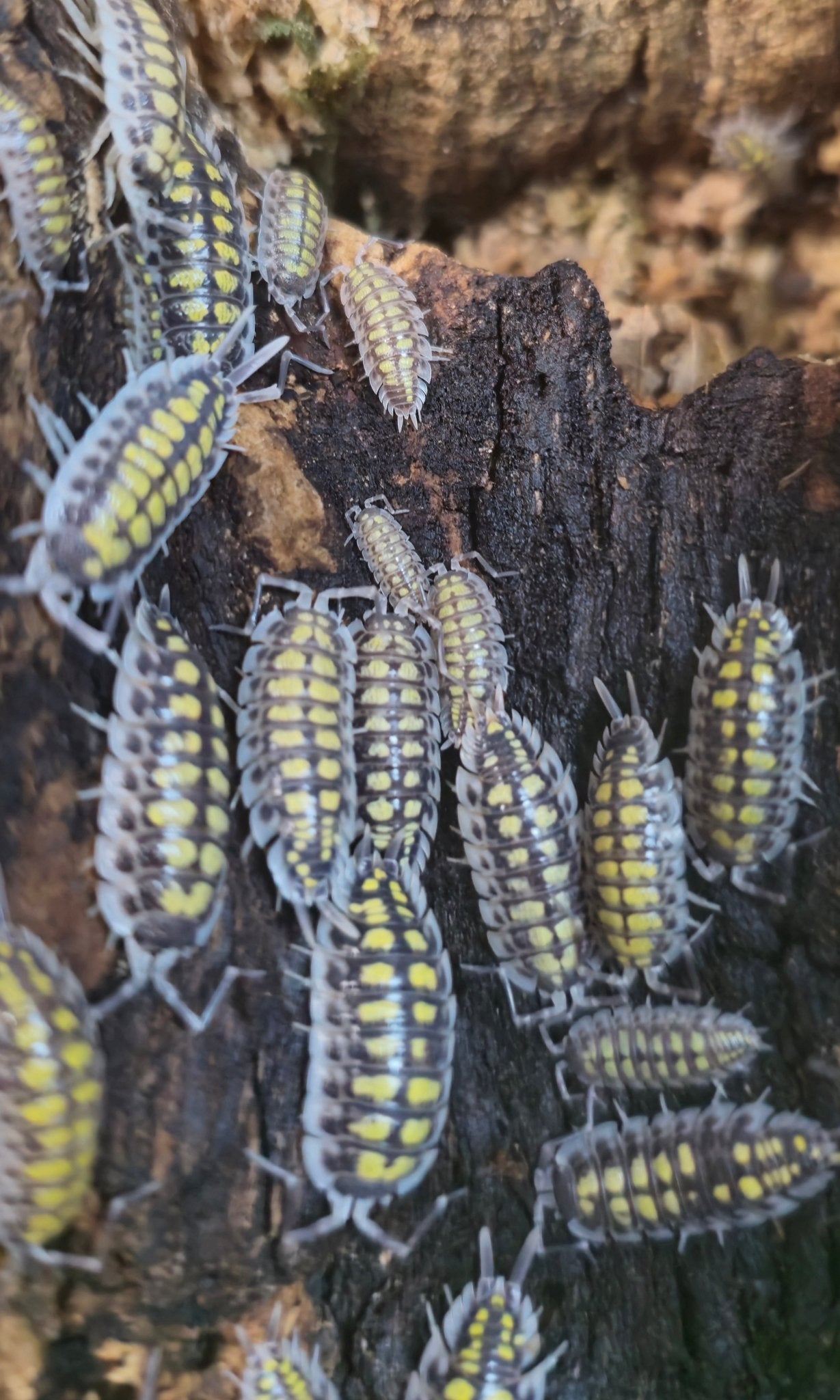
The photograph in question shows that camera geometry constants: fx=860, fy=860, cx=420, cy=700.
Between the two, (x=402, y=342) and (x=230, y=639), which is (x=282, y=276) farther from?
(x=230, y=639)

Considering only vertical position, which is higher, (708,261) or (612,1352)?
(708,261)

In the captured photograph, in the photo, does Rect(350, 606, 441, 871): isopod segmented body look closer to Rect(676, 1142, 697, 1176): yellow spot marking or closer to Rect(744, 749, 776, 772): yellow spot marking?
Rect(744, 749, 776, 772): yellow spot marking

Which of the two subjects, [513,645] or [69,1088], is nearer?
[69,1088]

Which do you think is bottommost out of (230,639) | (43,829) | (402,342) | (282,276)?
(43,829)

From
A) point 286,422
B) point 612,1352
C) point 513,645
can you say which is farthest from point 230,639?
point 612,1352

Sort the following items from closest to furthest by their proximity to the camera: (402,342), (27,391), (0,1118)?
(0,1118) < (27,391) < (402,342)

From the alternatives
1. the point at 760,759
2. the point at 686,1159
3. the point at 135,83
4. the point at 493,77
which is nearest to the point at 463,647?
the point at 760,759

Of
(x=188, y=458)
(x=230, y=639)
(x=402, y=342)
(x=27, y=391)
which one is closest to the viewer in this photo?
(x=27, y=391)
